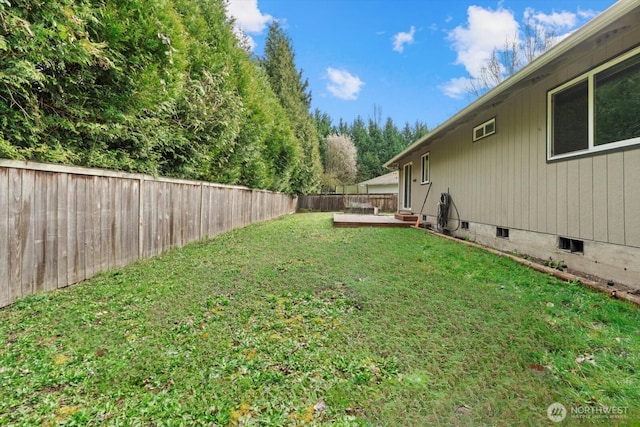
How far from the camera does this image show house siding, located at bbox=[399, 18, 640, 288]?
3072 millimetres

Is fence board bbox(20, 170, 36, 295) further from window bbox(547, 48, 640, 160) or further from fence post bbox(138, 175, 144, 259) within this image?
window bbox(547, 48, 640, 160)

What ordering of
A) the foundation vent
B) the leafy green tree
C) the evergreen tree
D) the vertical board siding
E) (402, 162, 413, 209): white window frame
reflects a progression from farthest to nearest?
the leafy green tree → the evergreen tree → (402, 162, 413, 209): white window frame → the foundation vent → the vertical board siding

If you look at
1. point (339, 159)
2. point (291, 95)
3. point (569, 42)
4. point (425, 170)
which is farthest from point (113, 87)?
point (339, 159)

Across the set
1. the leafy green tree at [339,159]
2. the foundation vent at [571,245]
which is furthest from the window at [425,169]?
the leafy green tree at [339,159]

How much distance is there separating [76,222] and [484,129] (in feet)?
22.8

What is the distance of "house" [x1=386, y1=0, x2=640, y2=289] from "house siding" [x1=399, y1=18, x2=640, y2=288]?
0.5 inches

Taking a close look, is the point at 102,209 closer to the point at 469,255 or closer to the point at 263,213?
the point at 469,255

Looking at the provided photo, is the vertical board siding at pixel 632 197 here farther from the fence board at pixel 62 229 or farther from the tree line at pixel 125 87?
the fence board at pixel 62 229

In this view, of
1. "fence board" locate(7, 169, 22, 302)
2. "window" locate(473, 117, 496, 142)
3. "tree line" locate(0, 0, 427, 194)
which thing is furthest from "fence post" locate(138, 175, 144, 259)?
"window" locate(473, 117, 496, 142)

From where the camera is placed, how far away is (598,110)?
331 cm

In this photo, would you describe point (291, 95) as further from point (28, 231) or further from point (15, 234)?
point (15, 234)

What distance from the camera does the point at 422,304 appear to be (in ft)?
9.19

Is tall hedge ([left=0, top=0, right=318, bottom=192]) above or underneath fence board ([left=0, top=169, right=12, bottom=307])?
above

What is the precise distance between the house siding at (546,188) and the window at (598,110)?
0.37 ft
